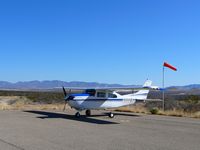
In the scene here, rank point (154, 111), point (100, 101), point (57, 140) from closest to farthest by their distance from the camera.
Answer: point (57, 140) < point (100, 101) < point (154, 111)

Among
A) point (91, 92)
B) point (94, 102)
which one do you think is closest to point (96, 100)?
point (94, 102)

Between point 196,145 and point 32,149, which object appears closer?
point 32,149

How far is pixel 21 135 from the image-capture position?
558 inches

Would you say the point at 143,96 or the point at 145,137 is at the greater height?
the point at 143,96

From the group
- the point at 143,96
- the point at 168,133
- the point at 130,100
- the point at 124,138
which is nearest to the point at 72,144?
the point at 124,138

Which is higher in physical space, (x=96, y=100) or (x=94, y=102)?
(x=96, y=100)

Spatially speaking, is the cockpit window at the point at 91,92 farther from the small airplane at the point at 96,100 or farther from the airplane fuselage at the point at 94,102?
the airplane fuselage at the point at 94,102

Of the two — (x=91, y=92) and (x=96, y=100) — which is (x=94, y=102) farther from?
(x=91, y=92)

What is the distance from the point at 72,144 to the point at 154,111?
55.5ft

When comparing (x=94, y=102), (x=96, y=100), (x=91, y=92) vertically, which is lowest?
(x=94, y=102)

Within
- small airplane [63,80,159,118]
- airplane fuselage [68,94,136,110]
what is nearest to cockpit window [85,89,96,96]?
small airplane [63,80,159,118]

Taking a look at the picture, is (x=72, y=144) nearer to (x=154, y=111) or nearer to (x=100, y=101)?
(x=100, y=101)

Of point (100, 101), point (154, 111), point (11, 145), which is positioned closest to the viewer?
point (11, 145)

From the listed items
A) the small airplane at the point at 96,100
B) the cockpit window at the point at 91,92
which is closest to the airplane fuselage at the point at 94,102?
the small airplane at the point at 96,100
